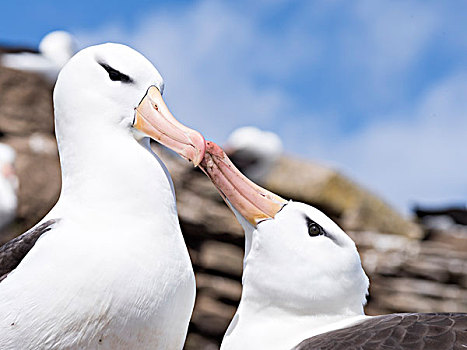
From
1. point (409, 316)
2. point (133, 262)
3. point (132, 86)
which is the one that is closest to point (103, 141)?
point (132, 86)

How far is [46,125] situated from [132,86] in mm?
6739

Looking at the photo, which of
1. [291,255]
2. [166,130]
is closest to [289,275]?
[291,255]

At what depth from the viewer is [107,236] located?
2332mm

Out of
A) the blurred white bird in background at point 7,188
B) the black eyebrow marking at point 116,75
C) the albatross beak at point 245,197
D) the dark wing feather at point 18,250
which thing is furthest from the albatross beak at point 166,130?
the blurred white bird in background at point 7,188

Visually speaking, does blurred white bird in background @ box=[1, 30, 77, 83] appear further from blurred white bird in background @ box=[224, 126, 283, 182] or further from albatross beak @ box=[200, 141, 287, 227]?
albatross beak @ box=[200, 141, 287, 227]

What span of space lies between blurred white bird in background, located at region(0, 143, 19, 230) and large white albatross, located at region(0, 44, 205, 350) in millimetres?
4873

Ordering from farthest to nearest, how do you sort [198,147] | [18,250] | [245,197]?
[245,197]
[198,147]
[18,250]

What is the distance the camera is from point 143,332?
2.33m

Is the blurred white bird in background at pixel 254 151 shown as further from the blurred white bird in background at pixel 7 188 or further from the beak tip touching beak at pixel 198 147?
the beak tip touching beak at pixel 198 147

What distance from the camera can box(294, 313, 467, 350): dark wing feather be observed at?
2.17 meters

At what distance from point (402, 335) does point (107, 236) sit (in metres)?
1.09

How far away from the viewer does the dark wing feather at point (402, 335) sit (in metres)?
2.17

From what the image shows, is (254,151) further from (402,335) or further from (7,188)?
(402,335)

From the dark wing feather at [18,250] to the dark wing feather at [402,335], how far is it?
105 centimetres
